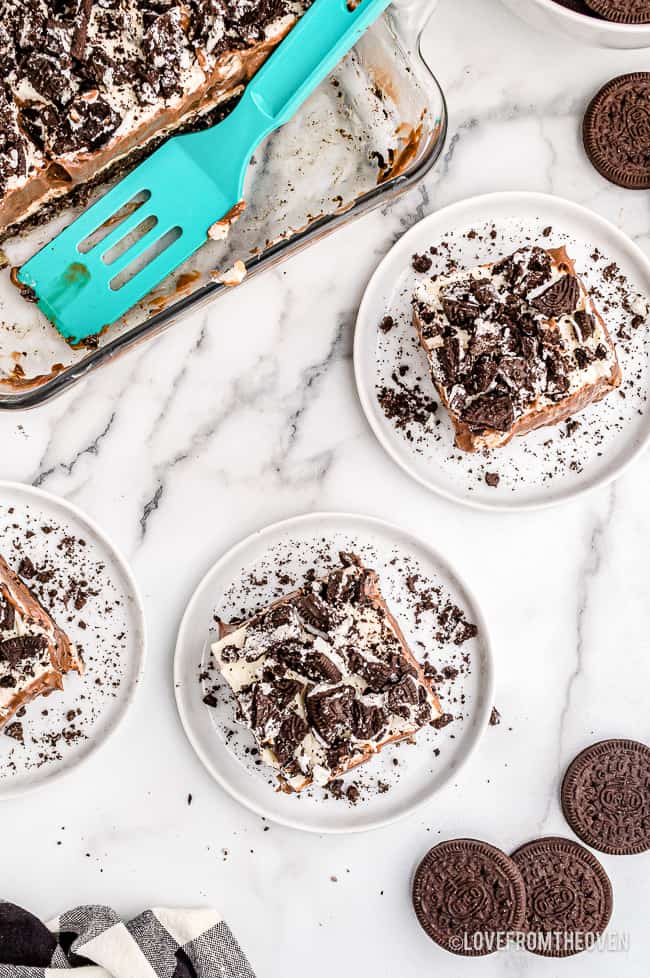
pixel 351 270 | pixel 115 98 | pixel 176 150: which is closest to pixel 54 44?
pixel 115 98

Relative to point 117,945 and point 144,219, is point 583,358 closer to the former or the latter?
point 144,219

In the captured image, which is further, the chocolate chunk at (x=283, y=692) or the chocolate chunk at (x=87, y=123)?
the chocolate chunk at (x=283, y=692)

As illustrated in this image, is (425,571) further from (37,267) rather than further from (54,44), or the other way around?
(54,44)

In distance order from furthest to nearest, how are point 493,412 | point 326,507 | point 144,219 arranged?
point 326,507 → point 144,219 → point 493,412

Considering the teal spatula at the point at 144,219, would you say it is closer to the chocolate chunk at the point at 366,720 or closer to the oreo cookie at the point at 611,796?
the chocolate chunk at the point at 366,720

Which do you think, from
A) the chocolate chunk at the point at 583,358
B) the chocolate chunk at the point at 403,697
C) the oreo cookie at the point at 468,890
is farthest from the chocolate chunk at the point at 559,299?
the oreo cookie at the point at 468,890

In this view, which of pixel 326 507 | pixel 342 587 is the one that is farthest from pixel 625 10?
pixel 342 587

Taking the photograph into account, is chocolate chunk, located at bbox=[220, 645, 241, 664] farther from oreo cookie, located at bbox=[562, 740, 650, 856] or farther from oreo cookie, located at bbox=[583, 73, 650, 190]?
oreo cookie, located at bbox=[583, 73, 650, 190]
